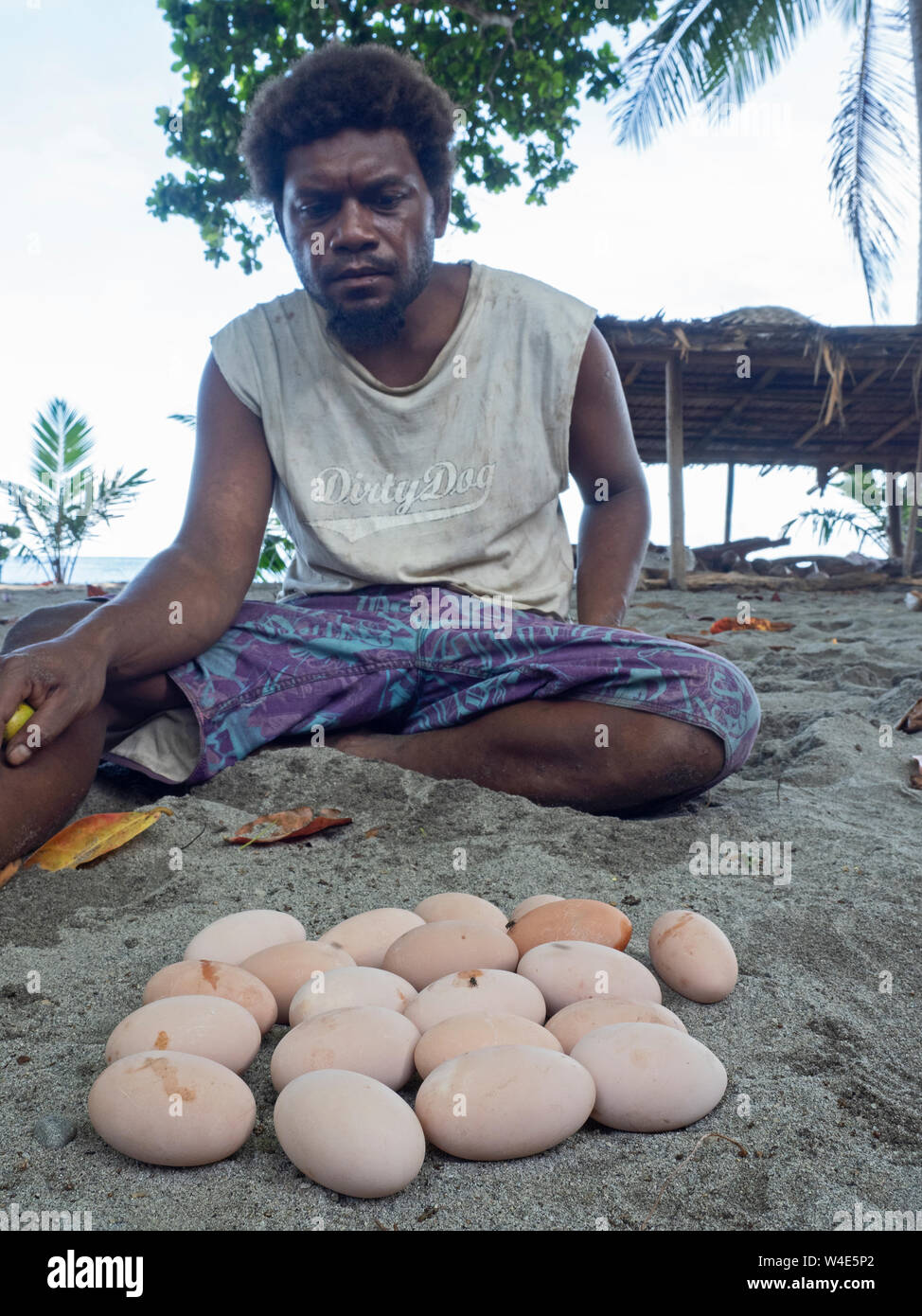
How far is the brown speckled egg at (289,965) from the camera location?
105 centimetres

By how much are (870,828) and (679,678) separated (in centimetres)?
40

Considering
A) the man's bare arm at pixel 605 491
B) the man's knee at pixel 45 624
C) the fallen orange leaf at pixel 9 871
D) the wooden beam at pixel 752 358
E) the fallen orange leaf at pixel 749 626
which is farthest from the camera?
the wooden beam at pixel 752 358

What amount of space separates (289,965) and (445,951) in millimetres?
173

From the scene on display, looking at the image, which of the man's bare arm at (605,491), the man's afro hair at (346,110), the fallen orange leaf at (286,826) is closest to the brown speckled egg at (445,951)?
the fallen orange leaf at (286,826)

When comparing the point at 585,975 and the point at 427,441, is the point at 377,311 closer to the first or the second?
the point at 427,441

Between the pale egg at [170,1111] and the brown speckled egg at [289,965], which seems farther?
the brown speckled egg at [289,965]

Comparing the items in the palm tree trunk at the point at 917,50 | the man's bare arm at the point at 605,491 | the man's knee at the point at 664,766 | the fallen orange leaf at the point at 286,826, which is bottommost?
the fallen orange leaf at the point at 286,826

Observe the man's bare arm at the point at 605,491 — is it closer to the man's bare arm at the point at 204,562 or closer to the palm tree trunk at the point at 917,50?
the man's bare arm at the point at 204,562

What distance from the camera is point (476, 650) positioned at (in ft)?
5.91

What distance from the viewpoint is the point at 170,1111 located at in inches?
31.1

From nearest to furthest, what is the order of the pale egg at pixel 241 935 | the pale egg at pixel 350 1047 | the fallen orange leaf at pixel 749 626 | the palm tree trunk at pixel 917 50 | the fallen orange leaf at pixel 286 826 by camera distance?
1. the pale egg at pixel 350 1047
2. the pale egg at pixel 241 935
3. the fallen orange leaf at pixel 286 826
4. the fallen orange leaf at pixel 749 626
5. the palm tree trunk at pixel 917 50

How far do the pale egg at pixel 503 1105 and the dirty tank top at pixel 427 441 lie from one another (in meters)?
1.26

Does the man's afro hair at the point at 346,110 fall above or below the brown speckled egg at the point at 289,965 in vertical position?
above
